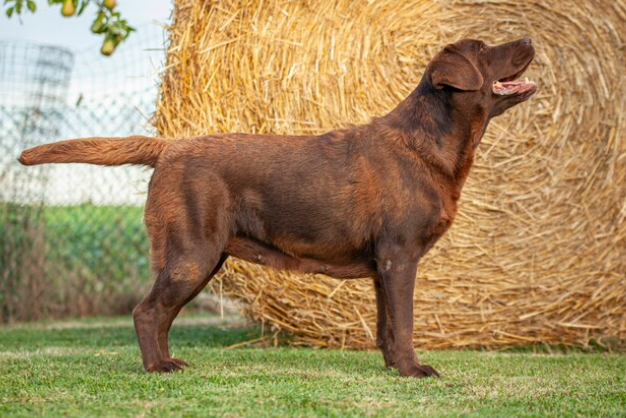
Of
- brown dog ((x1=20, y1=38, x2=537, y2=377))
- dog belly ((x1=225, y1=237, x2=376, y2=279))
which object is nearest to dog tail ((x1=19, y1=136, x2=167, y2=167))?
brown dog ((x1=20, y1=38, x2=537, y2=377))

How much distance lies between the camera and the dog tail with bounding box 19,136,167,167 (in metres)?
3.56

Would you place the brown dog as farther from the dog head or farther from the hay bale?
the hay bale

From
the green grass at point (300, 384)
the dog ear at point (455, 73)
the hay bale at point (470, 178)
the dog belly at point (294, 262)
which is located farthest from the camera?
the hay bale at point (470, 178)

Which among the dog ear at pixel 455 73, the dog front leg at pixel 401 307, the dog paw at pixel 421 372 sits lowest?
the dog paw at pixel 421 372

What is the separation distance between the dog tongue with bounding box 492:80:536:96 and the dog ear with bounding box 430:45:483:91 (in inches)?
8.0

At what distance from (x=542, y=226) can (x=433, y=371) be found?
5.97 feet

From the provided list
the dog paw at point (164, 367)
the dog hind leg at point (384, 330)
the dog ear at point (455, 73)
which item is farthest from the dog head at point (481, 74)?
the dog paw at point (164, 367)

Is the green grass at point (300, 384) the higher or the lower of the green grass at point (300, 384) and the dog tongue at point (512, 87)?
the lower

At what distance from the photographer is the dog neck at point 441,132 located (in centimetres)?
371

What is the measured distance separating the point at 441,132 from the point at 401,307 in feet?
2.80

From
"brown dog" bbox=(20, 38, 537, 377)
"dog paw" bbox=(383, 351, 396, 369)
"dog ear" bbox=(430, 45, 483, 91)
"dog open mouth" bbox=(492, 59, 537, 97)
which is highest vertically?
"dog ear" bbox=(430, 45, 483, 91)

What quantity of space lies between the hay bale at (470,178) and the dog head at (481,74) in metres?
1.25

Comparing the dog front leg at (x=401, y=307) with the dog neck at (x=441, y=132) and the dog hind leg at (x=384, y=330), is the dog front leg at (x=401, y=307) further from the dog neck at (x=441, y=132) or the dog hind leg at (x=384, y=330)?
the dog neck at (x=441, y=132)

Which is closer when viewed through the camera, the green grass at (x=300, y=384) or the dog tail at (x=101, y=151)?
the green grass at (x=300, y=384)
